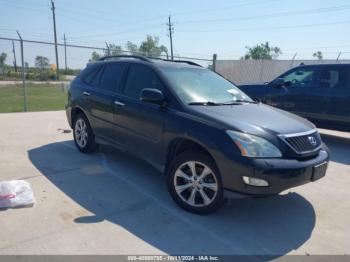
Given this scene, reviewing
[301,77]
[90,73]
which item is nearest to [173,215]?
[90,73]

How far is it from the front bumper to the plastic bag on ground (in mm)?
2280

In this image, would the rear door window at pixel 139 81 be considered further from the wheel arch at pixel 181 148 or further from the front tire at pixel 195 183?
the front tire at pixel 195 183

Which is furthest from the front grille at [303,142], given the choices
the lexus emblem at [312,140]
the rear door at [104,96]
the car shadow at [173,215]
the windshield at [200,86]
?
the rear door at [104,96]

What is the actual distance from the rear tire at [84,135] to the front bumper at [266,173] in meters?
3.06

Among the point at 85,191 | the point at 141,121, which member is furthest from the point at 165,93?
the point at 85,191

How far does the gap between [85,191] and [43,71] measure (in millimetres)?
38931

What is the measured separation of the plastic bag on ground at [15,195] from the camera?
3.72 meters

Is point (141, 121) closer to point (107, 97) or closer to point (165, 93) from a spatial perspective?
point (165, 93)

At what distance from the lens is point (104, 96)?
5219 mm

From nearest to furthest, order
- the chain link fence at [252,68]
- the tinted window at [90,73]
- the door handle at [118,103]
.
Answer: the door handle at [118,103] < the tinted window at [90,73] < the chain link fence at [252,68]

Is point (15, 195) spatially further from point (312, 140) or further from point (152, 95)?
point (312, 140)

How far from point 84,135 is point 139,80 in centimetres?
181

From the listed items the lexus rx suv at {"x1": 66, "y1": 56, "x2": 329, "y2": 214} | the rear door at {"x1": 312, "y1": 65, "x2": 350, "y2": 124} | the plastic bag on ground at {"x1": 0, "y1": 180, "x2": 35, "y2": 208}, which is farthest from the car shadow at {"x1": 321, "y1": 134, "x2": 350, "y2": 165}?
the plastic bag on ground at {"x1": 0, "y1": 180, "x2": 35, "y2": 208}

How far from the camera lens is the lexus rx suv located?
337 centimetres
